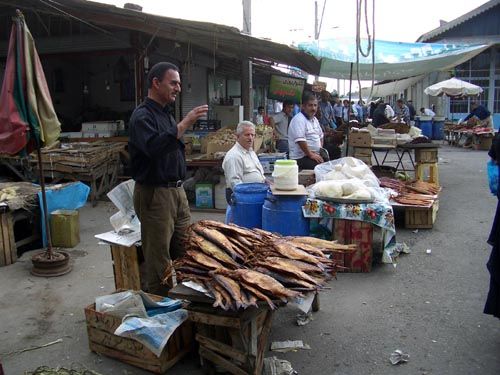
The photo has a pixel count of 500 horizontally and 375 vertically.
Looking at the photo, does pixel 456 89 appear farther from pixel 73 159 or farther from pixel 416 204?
pixel 73 159

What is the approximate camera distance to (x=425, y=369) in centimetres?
352

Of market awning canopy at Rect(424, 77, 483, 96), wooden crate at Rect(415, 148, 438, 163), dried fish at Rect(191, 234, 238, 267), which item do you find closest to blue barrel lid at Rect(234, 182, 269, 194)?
dried fish at Rect(191, 234, 238, 267)

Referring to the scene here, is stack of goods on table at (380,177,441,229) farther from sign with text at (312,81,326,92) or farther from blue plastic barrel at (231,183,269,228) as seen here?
sign with text at (312,81,326,92)

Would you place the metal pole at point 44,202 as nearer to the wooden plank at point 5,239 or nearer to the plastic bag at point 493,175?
the wooden plank at point 5,239

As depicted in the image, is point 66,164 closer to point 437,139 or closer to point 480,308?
point 480,308

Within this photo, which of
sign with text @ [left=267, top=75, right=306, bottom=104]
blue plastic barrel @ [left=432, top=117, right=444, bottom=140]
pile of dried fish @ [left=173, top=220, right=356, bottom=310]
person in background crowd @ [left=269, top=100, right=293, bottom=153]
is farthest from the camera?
blue plastic barrel @ [left=432, top=117, right=444, bottom=140]

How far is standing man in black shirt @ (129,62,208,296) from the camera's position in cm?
356

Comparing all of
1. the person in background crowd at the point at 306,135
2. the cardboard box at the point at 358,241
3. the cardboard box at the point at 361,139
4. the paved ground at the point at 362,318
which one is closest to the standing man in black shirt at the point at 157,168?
the paved ground at the point at 362,318

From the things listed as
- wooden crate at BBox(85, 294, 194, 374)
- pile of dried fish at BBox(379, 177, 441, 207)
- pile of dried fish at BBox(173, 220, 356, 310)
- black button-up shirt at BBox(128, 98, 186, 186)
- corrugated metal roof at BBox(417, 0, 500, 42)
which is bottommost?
wooden crate at BBox(85, 294, 194, 374)

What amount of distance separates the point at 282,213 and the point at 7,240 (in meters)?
3.57

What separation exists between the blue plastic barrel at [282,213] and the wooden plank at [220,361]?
2.17m

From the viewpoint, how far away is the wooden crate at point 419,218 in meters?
7.42

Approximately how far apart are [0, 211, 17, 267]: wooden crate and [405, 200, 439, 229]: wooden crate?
18.9 ft

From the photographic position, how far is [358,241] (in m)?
5.66
